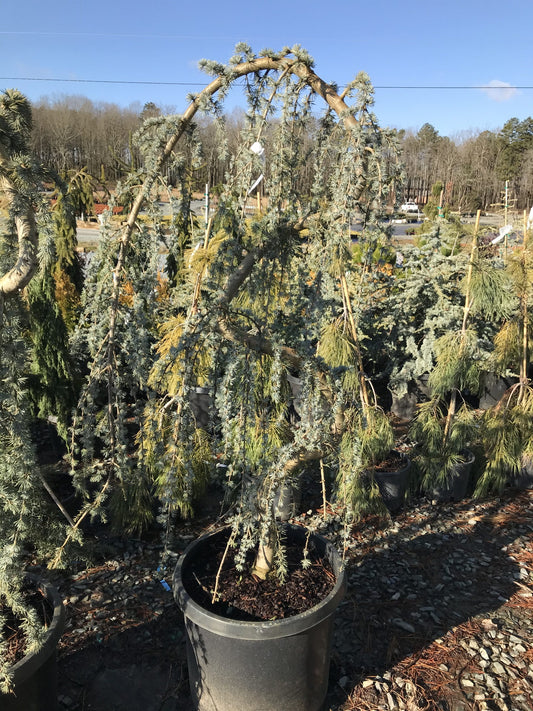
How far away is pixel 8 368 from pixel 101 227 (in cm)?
58

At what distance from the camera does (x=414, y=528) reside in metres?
3.30

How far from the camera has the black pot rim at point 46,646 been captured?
161 centimetres

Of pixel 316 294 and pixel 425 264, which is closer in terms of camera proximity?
pixel 316 294

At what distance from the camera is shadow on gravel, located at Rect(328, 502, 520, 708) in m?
2.29

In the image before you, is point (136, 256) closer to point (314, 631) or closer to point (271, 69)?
point (271, 69)

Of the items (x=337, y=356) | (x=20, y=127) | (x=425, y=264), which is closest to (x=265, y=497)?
(x=337, y=356)

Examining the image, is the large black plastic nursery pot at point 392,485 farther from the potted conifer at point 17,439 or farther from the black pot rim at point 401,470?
the potted conifer at point 17,439

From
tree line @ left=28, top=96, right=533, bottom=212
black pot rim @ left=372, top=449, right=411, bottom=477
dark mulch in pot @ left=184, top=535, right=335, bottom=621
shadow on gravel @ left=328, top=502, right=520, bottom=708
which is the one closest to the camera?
dark mulch in pot @ left=184, top=535, right=335, bottom=621

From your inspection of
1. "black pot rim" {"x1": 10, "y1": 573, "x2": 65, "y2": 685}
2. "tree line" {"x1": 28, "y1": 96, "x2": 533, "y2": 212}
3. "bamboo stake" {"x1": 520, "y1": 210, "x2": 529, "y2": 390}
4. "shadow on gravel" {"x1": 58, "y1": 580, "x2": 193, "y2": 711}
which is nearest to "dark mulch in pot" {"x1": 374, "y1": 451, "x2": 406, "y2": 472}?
"bamboo stake" {"x1": 520, "y1": 210, "x2": 529, "y2": 390}

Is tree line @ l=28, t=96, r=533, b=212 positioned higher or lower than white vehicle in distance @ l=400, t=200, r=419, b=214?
higher

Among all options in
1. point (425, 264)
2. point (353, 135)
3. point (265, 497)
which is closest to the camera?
point (353, 135)

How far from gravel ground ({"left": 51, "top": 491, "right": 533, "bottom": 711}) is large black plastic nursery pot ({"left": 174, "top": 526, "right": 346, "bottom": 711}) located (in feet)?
0.82

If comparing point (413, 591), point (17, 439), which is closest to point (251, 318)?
point (17, 439)

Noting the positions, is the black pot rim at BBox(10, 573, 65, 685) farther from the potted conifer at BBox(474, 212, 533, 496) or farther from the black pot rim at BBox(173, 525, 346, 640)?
the potted conifer at BBox(474, 212, 533, 496)
